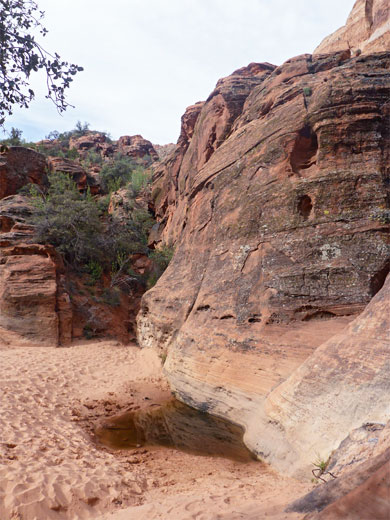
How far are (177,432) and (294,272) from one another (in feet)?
12.5

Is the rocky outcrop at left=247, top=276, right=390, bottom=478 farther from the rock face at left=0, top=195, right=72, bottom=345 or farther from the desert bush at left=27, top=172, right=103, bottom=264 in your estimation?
the desert bush at left=27, top=172, right=103, bottom=264

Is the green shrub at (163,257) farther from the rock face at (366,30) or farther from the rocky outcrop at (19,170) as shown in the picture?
the rock face at (366,30)

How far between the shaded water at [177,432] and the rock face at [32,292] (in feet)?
18.8

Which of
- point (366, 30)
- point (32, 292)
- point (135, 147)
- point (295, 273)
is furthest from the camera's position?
point (135, 147)

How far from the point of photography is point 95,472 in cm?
462

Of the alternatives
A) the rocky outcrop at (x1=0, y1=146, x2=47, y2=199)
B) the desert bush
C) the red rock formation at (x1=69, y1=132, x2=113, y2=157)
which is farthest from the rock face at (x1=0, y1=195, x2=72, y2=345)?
the red rock formation at (x1=69, y1=132, x2=113, y2=157)

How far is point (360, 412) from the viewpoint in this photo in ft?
14.0

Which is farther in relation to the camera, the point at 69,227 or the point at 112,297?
the point at 69,227

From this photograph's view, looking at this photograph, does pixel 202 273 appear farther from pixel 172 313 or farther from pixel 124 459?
pixel 124 459

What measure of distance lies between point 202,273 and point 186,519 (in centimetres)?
660

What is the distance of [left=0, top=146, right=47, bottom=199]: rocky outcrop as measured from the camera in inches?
731

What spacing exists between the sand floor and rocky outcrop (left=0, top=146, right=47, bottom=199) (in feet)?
43.0

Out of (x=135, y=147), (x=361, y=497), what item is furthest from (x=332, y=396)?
(x=135, y=147)

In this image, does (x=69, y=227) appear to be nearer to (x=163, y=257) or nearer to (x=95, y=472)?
(x=163, y=257)
